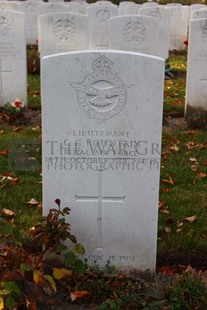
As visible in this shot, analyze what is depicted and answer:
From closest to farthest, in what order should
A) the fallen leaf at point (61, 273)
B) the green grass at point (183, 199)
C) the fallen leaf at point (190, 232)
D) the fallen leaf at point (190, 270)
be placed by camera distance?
the fallen leaf at point (61, 273), the fallen leaf at point (190, 270), the green grass at point (183, 199), the fallen leaf at point (190, 232)

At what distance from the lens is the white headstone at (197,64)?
24.0 feet

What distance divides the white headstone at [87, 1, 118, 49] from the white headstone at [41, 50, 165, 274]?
9.32 metres

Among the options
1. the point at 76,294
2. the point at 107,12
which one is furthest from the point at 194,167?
the point at 107,12

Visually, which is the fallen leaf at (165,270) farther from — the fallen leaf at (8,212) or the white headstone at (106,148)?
the fallen leaf at (8,212)

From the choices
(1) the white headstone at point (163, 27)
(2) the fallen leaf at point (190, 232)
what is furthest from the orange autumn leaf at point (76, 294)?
(1) the white headstone at point (163, 27)

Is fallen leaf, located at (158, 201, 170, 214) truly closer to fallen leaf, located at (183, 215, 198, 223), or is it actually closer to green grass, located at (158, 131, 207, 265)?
green grass, located at (158, 131, 207, 265)

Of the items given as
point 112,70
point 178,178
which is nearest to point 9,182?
point 178,178

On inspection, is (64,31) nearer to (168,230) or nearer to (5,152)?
(5,152)

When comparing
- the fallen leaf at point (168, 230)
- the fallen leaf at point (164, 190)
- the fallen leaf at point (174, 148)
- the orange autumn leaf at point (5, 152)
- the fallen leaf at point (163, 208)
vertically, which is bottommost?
the fallen leaf at point (168, 230)

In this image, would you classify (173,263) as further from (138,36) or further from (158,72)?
(138,36)

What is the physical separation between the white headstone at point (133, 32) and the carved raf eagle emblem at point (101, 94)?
207 inches

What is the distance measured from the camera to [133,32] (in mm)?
8469

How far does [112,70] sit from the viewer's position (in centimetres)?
335

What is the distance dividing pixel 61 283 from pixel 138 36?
230 inches
